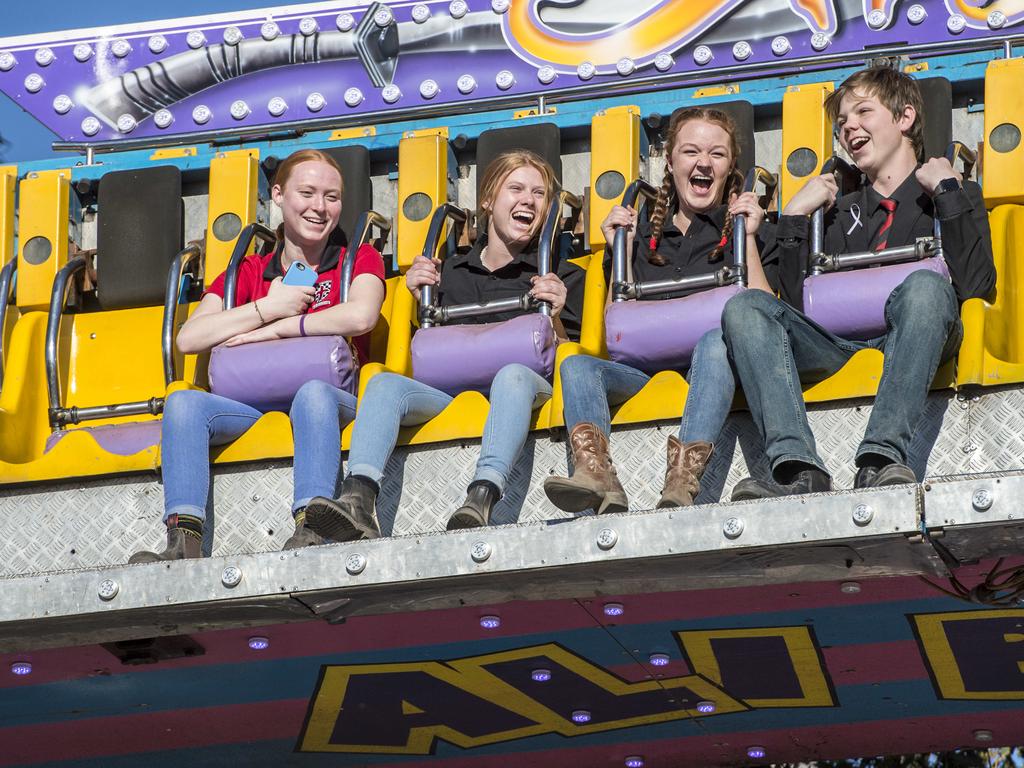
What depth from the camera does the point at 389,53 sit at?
7.57 meters

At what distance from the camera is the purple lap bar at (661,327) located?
5516 mm

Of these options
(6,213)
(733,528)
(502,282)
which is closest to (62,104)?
(6,213)

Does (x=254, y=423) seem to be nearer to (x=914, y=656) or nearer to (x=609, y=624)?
(x=609, y=624)

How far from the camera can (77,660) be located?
580 centimetres

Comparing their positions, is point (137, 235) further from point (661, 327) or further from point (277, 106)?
point (661, 327)

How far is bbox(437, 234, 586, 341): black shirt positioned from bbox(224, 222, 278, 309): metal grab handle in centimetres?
68

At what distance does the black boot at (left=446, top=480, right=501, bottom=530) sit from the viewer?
5.02 meters

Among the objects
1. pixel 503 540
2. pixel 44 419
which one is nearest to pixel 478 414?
pixel 503 540

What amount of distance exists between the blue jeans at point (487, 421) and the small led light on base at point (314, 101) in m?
2.28

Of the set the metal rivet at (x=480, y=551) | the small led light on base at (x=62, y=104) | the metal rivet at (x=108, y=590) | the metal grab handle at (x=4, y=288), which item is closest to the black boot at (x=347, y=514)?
the metal rivet at (x=480, y=551)

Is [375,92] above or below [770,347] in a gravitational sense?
above

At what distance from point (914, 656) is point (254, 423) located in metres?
2.18

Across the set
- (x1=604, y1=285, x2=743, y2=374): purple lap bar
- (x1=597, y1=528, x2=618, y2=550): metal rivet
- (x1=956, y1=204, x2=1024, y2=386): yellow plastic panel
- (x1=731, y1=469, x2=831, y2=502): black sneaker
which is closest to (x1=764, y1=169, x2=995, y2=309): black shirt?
(x1=956, y1=204, x2=1024, y2=386): yellow plastic panel

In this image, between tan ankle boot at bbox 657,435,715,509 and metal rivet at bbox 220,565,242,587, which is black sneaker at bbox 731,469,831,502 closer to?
tan ankle boot at bbox 657,435,715,509
